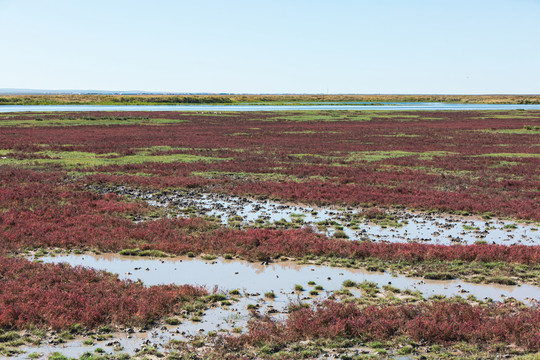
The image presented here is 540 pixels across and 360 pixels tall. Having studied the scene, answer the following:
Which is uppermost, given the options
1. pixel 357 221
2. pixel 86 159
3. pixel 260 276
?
pixel 86 159

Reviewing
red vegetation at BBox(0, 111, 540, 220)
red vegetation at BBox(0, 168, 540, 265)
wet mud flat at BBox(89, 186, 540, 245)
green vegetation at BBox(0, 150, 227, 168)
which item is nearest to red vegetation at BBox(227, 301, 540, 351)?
red vegetation at BBox(0, 168, 540, 265)

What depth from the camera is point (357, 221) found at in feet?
82.0

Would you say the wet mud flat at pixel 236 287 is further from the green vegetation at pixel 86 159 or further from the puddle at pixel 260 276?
the green vegetation at pixel 86 159

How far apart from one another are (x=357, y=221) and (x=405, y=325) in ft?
40.8

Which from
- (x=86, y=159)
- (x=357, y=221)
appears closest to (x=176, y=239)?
(x=357, y=221)

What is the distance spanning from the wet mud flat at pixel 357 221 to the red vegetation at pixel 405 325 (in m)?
8.08

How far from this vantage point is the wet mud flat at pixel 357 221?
2209 centimetres

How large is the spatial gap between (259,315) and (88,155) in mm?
41181

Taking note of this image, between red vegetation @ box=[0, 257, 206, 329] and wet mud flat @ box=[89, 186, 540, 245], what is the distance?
880cm

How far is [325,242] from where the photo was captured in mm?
20359

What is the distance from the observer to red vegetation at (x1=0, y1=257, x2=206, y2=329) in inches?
513

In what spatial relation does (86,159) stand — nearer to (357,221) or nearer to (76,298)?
(357,221)

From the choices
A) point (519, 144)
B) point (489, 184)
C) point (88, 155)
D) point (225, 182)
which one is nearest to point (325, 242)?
point (225, 182)

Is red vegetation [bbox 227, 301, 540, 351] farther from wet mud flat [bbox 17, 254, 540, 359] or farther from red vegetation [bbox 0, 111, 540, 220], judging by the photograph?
red vegetation [bbox 0, 111, 540, 220]
